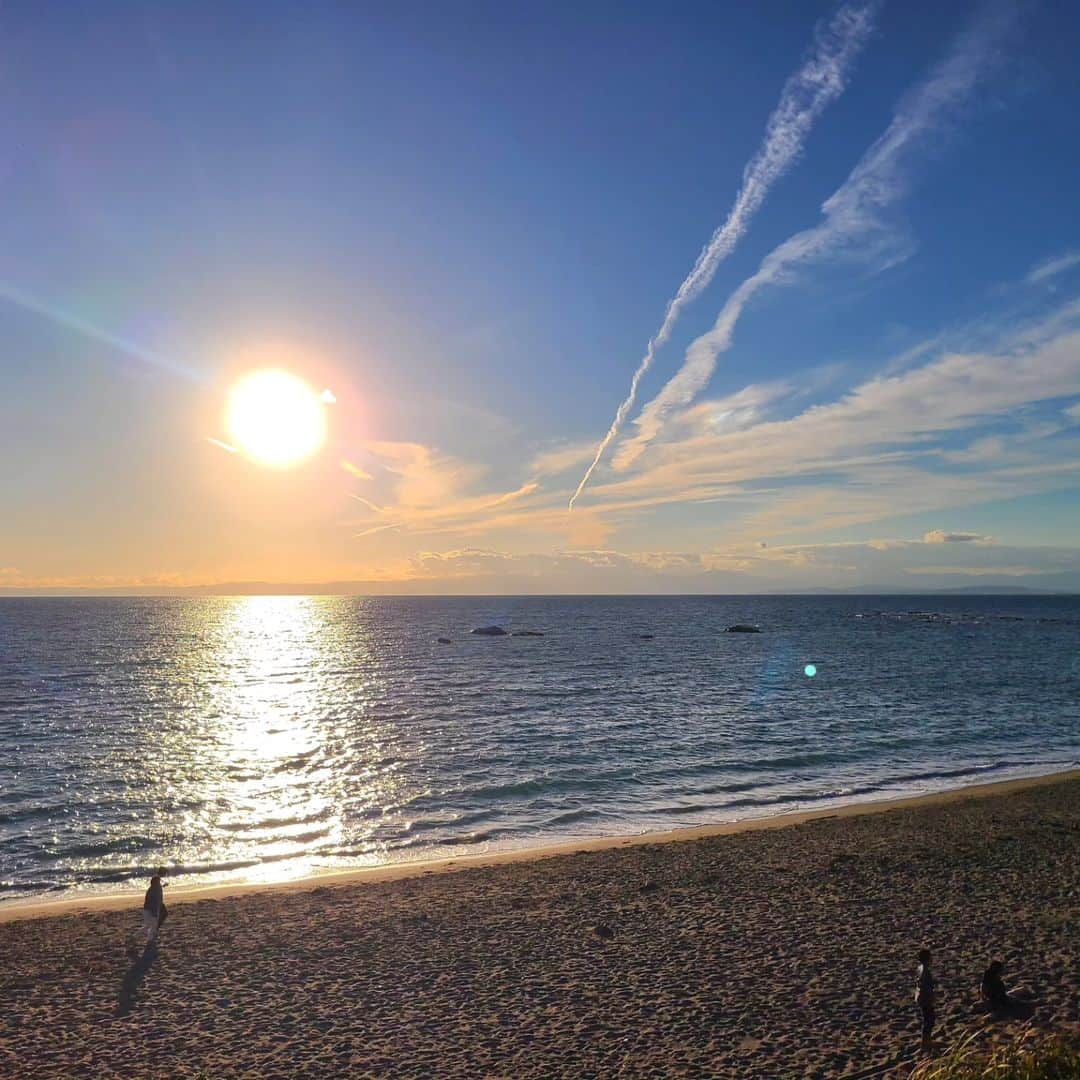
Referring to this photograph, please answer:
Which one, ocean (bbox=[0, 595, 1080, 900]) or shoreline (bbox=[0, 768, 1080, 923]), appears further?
ocean (bbox=[0, 595, 1080, 900])

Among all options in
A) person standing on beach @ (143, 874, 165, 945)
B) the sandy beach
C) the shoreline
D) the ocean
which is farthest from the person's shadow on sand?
the ocean

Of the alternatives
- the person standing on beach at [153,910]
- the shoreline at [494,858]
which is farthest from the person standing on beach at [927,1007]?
the person standing on beach at [153,910]

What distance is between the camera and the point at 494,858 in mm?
25188

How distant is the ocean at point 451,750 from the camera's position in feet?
90.7

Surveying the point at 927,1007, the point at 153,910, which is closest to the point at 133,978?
the point at 153,910

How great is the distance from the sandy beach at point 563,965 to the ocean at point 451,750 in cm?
485

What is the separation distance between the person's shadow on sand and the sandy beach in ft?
0.24

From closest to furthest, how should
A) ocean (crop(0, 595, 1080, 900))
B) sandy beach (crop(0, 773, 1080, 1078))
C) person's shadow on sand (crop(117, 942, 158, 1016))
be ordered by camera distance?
sandy beach (crop(0, 773, 1080, 1078)), person's shadow on sand (crop(117, 942, 158, 1016)), ocean (crop(0, 595, 1080, 900))

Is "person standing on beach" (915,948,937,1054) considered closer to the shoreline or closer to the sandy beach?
the sandy beach

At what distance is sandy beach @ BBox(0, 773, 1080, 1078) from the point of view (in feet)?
42.3

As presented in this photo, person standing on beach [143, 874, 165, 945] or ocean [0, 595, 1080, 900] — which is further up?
person standing on beach [143, 874, 165, 945]

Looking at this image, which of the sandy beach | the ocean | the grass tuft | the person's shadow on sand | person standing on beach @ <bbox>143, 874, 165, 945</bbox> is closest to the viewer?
the grass tuft

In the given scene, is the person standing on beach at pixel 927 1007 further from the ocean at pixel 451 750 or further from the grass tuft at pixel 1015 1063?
the ocean at pixel 451 750

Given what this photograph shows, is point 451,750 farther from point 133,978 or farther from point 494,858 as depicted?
point 133,978
